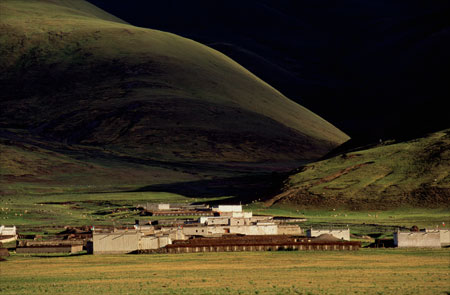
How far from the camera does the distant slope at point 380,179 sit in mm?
137375

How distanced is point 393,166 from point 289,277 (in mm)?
89586

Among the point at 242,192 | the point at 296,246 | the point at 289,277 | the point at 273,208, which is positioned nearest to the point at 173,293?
the point at 289,277

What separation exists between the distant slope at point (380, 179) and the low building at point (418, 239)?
4131 cm

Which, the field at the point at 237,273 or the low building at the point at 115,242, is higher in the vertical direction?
the low building at the point at 115,242

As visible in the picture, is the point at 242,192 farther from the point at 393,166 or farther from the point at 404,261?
the point at 404,261

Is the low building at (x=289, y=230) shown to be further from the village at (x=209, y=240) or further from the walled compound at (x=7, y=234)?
the walled compound at (x=7, y=234)

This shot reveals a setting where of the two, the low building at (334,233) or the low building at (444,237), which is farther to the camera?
the low building at (334,233)

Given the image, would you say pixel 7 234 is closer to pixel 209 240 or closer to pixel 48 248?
pixel 48 248

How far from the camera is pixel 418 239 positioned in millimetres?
92250

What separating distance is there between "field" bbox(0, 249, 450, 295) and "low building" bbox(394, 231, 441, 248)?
274 cm

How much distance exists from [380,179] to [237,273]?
81.4 meters

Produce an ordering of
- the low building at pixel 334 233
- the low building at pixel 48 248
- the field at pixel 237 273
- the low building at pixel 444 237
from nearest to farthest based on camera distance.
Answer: the field at pixel 237 273 → the low building at pixel 444 237 → the low building at pixel 48 248 → the low building at pixel 334 233

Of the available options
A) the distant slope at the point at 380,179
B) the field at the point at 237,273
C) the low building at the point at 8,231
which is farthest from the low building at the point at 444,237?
the low building at the point at 8,231

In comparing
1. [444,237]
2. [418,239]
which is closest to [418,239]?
[418,239]
